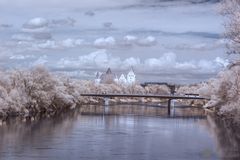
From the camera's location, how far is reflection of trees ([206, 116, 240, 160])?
50.5 meters

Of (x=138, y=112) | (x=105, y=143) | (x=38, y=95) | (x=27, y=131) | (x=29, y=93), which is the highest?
(x=29, y=93)

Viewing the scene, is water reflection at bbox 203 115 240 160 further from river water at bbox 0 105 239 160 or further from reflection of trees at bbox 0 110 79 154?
reflection of trees at bbox 0 110 79 154

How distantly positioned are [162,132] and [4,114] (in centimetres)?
2379

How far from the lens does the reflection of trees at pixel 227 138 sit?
5053 centimetres

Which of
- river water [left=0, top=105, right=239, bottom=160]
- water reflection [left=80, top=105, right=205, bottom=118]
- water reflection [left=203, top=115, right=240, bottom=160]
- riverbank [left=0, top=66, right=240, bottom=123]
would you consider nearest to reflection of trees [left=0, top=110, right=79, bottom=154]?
river water [left=0, top=105, right=239, bottom=160]

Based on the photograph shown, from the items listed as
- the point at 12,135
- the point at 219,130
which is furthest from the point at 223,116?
the point at 12,135

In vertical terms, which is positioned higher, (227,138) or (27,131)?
(27,131)

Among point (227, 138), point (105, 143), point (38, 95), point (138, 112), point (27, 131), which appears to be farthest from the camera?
point (138, 112)

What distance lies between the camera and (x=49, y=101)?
101m

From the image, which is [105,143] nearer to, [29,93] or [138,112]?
[29,93]

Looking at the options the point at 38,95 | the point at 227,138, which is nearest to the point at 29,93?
the point at 38,95

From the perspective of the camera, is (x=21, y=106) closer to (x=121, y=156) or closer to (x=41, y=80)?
(x=41, y=80)

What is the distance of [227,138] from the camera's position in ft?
218

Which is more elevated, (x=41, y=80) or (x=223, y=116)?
(x=41, y=80)
